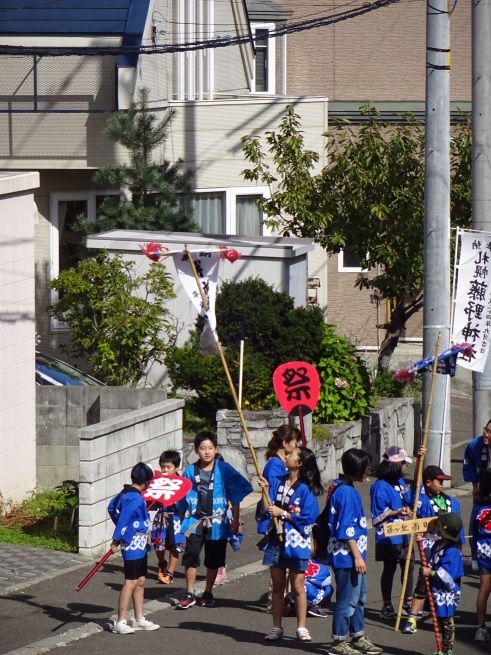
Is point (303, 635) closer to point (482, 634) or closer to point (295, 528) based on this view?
point (295, 528)

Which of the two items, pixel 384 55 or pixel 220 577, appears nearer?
pixel 220 577

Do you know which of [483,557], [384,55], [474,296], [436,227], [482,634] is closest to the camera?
[482,634]

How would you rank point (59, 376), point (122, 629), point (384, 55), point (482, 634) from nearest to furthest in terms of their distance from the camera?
point (482, 634) < point (122, 629) < point (59, 376) < point (384, 55)

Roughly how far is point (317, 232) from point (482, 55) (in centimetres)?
493

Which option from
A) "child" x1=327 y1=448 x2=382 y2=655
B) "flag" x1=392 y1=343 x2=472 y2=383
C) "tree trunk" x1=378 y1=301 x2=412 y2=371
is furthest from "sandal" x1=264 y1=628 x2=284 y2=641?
"tree trunk" x1=378 y1=301 x2=412 y2=371

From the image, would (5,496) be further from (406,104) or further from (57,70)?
(406,104)

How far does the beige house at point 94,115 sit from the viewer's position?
19.3 metres

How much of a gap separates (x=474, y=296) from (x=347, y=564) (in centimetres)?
652

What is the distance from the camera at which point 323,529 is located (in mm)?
8570

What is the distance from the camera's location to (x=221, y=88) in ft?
78.8

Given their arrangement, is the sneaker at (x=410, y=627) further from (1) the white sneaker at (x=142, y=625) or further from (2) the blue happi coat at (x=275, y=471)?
(1) the white sneaker at (x=142, y=625)

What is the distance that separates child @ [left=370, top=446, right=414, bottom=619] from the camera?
904 centimetres

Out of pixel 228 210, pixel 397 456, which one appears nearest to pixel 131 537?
pixel 397 456

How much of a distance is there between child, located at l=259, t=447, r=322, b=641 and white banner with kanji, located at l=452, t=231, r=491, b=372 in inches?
224
